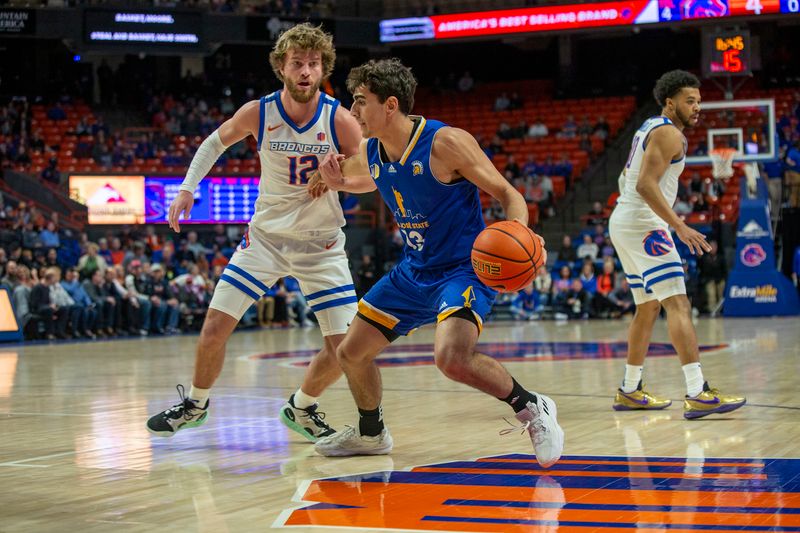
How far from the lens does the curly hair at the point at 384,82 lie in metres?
5.14

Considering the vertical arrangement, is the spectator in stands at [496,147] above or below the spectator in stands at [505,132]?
below

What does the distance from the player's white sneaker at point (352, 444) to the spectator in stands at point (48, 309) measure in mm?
12320

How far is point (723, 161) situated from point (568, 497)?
16634 millimetres

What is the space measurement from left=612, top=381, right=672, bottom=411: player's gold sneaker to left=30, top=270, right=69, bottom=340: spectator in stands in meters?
11.8

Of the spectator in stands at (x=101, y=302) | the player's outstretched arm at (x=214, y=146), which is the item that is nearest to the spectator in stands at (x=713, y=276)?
the spectator in stands at (x=101, y=302)

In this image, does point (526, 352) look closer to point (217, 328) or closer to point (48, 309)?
point (217, 328)

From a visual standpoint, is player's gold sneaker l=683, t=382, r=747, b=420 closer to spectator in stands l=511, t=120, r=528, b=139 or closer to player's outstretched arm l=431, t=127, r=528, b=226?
player's outstretched arm l=431, t=127, r=528, b=226

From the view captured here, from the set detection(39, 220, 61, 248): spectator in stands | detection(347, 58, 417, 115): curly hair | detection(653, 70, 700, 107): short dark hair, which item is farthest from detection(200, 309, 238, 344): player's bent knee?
detection(39, 220, 61, 248): spectator in stands

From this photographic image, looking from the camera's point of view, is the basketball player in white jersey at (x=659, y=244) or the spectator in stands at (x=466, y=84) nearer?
the basketball player in white jersey at (x=659, y=244)

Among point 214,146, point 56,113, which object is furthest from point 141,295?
point 214,146

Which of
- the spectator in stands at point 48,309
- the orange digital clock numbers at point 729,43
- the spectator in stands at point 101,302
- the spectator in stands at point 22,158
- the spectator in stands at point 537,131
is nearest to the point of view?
the spectator in stands at point 48,309

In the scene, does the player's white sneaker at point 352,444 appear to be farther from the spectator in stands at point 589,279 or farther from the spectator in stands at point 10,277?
the spectator in stands at point 589,279

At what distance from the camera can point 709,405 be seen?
6.62 meters

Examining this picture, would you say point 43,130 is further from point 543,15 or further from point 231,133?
point 231,133
